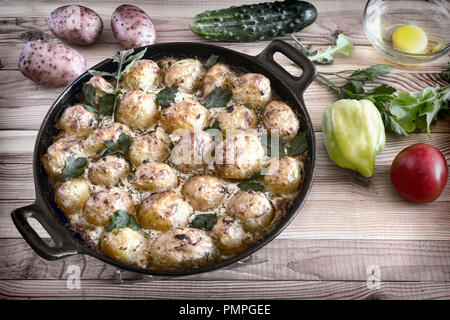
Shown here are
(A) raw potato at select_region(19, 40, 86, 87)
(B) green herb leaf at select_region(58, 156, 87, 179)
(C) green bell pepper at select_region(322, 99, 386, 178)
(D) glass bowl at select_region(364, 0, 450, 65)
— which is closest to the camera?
(B) green herb leaf at select_region(58, 156, 87, 179)

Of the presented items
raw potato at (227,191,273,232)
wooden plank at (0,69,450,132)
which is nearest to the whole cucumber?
wooden plank at (0,69,450,132)

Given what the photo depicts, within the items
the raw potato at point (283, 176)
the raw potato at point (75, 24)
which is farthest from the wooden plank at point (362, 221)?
the raw potato at point (75, 24)

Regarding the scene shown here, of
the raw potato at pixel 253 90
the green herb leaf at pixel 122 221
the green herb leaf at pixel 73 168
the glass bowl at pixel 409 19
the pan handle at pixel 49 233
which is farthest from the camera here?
the glass bowl at pixel 409 19

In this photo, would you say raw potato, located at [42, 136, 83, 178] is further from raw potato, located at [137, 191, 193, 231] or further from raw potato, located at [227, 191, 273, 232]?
raw potato, located at [227, 191, 273, 232]

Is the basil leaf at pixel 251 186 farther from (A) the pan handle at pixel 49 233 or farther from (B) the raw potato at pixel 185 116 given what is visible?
(A) the pan handle at pixel 49 233

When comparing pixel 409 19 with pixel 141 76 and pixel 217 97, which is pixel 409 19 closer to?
pixel 217 97

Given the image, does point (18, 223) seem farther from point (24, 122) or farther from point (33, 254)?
point (24, 122)
